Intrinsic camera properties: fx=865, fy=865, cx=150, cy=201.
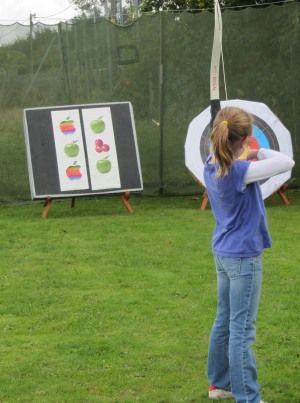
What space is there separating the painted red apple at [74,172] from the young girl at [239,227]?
6.35 m

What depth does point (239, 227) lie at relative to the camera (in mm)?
3879

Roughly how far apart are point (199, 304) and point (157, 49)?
6123mm

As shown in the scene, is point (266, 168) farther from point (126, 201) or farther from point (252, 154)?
point (126, 201)

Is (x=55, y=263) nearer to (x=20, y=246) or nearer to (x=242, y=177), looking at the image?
(x=20, y=246)

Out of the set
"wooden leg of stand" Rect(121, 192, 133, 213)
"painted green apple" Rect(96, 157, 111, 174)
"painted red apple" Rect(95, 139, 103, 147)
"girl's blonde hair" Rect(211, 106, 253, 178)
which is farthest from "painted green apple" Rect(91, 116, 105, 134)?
"girl's blonde hair" Rect(211, 106, 253, 178)

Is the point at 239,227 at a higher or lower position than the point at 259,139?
higher

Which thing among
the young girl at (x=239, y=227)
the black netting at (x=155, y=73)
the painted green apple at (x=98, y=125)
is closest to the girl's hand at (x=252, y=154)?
the young girl at (x=239, y=227)

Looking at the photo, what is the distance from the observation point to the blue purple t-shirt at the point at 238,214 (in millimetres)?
3830

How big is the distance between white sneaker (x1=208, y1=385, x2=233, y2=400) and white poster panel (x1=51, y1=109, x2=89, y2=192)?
6.12 metres

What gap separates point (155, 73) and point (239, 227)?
26.1ft

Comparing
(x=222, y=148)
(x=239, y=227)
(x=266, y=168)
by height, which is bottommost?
(x=239, y=227)

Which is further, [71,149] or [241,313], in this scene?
[71,149]

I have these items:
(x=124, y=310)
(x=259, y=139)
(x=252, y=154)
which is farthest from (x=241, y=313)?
(x=259, y=139)

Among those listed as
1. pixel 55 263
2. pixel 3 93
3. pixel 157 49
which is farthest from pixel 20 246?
pixel 157 49
